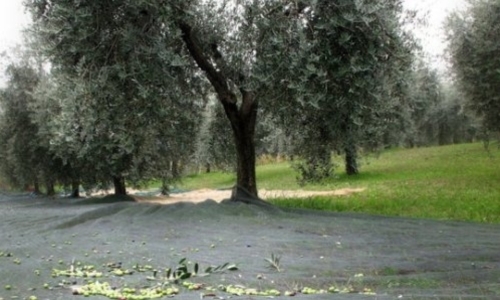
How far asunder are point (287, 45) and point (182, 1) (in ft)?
6.88

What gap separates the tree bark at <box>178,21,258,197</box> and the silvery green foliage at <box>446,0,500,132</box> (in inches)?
264

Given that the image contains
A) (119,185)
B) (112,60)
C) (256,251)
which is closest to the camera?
(256,251)

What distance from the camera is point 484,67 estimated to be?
15.0 meters

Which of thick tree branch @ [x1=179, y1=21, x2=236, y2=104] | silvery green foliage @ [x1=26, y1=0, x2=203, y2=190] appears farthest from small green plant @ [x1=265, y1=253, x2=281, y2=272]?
thick tree branch @ [x1=179, y1=21, x2=236, y2=104]

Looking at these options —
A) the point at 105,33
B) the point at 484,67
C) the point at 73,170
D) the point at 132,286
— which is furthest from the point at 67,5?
the point at 73,170

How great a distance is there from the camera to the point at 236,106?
12758 millimetres

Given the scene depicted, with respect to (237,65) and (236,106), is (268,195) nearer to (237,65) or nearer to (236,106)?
(236,106)

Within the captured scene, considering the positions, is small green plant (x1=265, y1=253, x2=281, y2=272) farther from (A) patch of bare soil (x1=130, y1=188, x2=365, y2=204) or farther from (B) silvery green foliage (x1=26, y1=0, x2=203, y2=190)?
(A) patch of bare soil (x1=130, y1=188, x2=365, y2=204)

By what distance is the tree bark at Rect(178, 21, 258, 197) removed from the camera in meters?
11.7

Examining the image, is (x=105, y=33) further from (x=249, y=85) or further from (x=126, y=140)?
(x=249, y=85)

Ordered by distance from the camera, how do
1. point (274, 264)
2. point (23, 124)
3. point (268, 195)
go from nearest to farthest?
point (274, 264) → point (268, 195) → point (23, 124)

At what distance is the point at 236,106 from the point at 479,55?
7.37 metres

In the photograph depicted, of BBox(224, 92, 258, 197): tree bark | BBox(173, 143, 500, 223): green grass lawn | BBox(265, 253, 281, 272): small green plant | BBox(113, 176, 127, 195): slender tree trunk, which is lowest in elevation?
BBox(173, 143, 500, 223): green grass lawn

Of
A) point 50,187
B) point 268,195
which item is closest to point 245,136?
point 268,195
